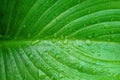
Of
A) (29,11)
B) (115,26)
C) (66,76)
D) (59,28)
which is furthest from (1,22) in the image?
(115,26)

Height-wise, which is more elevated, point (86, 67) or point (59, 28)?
point (59, 28)

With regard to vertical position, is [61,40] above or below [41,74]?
above

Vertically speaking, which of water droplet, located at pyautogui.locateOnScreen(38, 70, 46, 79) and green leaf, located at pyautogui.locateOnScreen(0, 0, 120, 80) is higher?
green leaf, located at pyautogui.locateOnScreen(0, 0, 120, 80)

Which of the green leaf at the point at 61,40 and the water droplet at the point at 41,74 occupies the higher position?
the green leaf at the point at 61,40

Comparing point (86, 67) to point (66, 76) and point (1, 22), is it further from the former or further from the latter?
point (1, 22)

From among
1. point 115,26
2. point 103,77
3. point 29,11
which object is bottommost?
point 103,77

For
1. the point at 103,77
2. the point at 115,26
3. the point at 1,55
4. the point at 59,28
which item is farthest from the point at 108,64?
the point at 1,55

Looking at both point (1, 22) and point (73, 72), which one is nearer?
point (73, 72)
